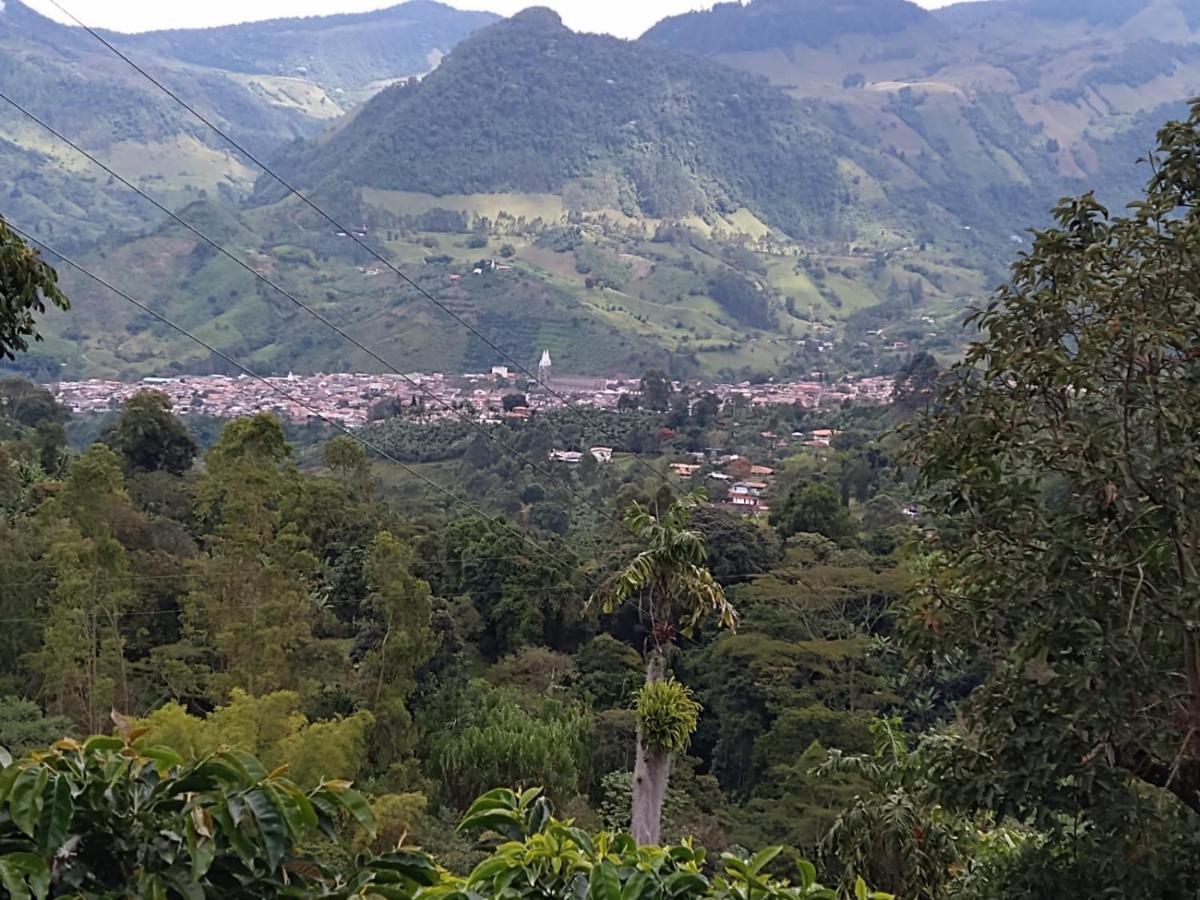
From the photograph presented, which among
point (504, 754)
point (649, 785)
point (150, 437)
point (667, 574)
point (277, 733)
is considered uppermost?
point (667, 574)

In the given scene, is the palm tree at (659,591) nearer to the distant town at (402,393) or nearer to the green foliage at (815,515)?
the green foliage at (815,515)

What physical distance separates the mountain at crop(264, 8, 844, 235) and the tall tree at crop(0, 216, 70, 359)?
11278 centimetres

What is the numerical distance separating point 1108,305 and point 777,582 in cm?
1491

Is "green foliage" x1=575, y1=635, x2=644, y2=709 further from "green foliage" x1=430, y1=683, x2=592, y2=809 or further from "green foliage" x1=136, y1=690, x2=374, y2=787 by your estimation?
"green foliage" x1=136, y1=690, x2=374, y2=787

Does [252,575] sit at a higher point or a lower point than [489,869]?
lower

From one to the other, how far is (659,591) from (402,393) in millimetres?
56482

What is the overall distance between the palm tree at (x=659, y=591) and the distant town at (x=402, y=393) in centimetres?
4396

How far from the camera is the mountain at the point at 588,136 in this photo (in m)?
120

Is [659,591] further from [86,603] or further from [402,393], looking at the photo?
[402,393]

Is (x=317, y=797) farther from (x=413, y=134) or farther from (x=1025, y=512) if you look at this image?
(x=413, y=134)

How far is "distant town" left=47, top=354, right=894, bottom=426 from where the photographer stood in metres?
55.8

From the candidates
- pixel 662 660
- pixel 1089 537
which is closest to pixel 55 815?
pixel 1089 537

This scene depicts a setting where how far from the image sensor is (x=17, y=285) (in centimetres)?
405

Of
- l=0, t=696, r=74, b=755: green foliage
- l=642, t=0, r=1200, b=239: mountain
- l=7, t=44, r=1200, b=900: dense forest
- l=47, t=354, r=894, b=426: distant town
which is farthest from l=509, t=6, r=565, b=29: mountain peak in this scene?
l=0, t=696, r=74, b=755: green foliage
